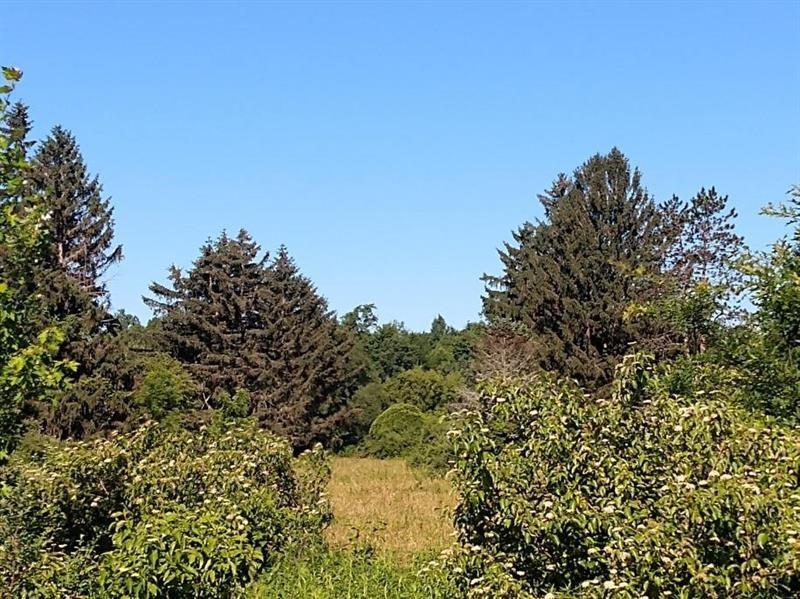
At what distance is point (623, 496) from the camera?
468 centimetres

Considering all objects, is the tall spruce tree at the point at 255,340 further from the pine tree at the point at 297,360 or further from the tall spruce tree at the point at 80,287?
the tall spruce tree at the point at 80,287

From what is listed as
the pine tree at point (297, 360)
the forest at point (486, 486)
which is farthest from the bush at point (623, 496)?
the pine tree at point (297, 360)

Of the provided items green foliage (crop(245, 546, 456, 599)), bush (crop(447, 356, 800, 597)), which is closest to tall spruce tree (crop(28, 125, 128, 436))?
green foliage (crop(245, 546, 456, 599))

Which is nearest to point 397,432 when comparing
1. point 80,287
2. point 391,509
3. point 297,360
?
point 297,360

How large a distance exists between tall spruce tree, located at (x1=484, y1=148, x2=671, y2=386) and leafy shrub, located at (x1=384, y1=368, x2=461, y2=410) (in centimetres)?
1123

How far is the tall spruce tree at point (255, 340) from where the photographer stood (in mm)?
34750

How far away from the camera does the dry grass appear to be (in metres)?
9.92

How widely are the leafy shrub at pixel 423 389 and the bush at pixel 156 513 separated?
102ft

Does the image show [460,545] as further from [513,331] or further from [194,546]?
[513,331]

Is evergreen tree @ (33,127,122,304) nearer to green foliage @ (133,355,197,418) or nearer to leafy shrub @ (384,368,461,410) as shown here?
green foliage @ (133,355,197,418)

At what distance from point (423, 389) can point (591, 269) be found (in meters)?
14.8

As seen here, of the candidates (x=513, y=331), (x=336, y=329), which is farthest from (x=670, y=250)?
(x=336, y=329)

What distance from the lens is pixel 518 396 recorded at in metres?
5.28

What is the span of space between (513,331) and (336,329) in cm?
1246
